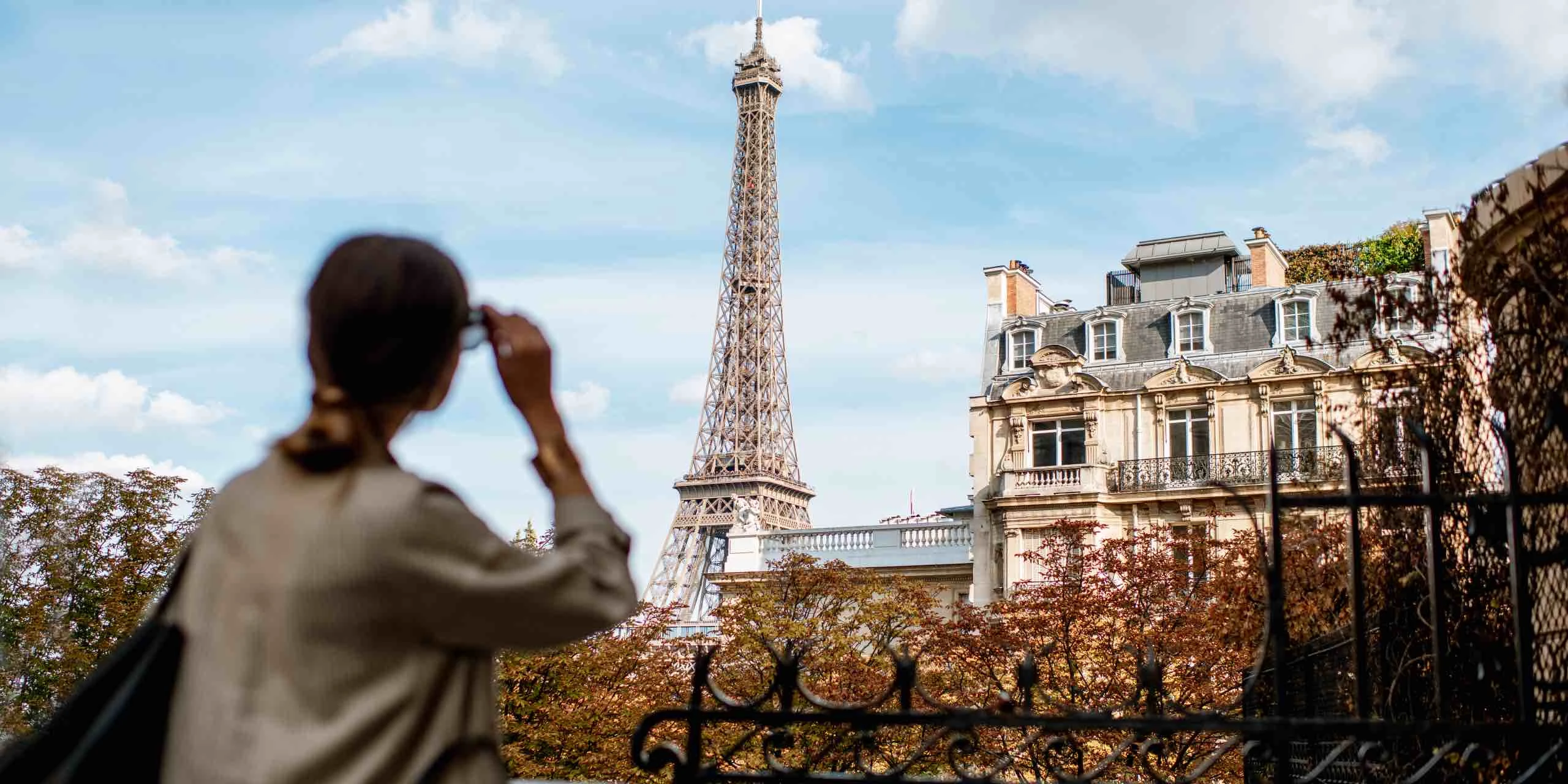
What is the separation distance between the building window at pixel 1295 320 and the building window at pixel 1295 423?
1895mm

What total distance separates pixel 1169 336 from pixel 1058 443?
4.07 meters

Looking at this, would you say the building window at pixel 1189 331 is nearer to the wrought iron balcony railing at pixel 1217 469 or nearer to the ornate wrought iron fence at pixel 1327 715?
the wrought iron balcony railing at pixel 1217 469

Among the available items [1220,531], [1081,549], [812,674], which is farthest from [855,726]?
[1220,531]

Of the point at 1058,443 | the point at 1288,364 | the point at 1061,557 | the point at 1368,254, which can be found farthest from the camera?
the point at 1368,254

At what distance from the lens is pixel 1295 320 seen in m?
36.3

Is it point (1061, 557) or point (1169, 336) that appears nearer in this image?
point (1061, 557)

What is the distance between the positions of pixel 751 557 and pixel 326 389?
4050cm

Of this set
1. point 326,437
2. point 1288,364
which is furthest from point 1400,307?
point 1288,364

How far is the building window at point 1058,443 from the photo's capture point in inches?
1460

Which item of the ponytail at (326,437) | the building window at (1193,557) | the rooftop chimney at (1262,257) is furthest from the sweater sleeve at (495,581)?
the rooftop chimney at (1262,257)

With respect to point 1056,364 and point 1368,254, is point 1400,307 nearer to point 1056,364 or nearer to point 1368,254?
point 1056,364

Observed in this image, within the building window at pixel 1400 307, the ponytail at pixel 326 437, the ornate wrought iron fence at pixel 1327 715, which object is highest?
the building window at pixel 1400 307

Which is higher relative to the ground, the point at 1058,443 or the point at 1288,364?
the point at 1288,364

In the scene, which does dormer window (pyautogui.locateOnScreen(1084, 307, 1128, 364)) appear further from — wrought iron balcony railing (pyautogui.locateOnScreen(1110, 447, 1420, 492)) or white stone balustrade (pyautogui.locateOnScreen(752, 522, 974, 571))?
white stone balustrade (pyautogui.locateOnScreen(752, 522, 974, 571))
